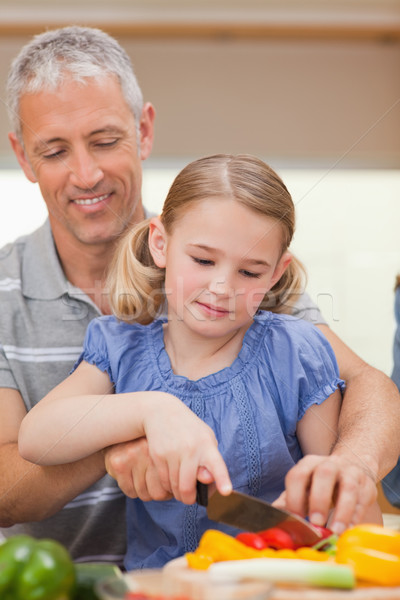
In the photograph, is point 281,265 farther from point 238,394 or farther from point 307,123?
point 307,123

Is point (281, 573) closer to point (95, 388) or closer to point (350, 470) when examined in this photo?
point (350, 470)

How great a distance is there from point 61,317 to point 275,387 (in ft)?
2.10

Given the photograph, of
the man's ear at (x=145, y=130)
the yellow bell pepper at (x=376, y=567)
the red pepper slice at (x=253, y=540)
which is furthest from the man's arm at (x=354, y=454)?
the man's ear at (x=145, y=130)

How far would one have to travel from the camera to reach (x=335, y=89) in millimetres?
5297

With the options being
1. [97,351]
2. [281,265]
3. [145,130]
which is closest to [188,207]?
[281,265]

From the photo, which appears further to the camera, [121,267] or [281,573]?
[121,267]

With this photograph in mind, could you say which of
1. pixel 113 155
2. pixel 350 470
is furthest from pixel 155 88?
pixel 350 470

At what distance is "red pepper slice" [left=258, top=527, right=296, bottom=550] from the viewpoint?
91cm

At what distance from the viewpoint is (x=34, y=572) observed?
738 millimetres

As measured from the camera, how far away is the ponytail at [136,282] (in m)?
1.41

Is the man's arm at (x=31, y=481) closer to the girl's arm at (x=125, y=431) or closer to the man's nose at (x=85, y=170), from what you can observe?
the girl's arm at (x=125, y=431)

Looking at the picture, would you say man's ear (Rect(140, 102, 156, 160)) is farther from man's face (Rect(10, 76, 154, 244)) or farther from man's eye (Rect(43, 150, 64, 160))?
man's eye (Rect(43, 150, 64, 160))

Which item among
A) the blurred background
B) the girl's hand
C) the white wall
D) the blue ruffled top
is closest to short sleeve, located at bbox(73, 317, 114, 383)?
the blue ruffled top

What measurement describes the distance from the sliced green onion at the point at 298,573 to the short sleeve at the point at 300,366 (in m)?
0.59
